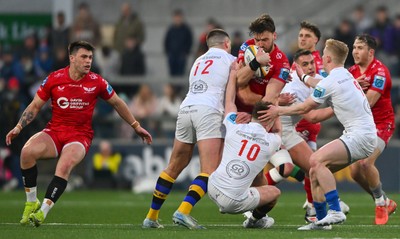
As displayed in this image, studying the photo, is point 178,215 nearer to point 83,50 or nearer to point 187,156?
point 187,156

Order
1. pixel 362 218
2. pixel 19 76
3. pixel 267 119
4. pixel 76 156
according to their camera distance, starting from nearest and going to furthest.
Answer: pixel 267 119
pixel 76 156
pixel 362 218
pixel 19 76

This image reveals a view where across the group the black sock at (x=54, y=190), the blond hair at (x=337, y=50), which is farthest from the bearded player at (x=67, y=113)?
the blond hair at (x=337, y=50)

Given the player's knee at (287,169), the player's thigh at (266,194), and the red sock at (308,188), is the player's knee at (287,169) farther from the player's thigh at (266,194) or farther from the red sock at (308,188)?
the player's thigh at (266,194)

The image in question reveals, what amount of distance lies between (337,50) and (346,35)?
11337 mm

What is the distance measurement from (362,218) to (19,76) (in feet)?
40.2

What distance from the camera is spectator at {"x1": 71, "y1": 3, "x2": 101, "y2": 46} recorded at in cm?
2592

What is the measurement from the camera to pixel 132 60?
2548 centimetres

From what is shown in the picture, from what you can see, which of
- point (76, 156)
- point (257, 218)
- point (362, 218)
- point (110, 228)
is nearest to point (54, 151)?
point (76, 156)

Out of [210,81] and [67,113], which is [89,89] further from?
[210,81]

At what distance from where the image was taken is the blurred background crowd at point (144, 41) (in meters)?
24.1

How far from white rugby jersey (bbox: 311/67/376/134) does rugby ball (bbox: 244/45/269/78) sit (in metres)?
0.75

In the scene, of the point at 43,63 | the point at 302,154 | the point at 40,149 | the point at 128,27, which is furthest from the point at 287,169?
the point at 43,63

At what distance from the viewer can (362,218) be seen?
49.4 feet

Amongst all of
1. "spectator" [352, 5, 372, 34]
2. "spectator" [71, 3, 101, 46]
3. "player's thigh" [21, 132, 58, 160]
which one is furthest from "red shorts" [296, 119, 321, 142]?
"spectator" [71, 3, 101, 46]
